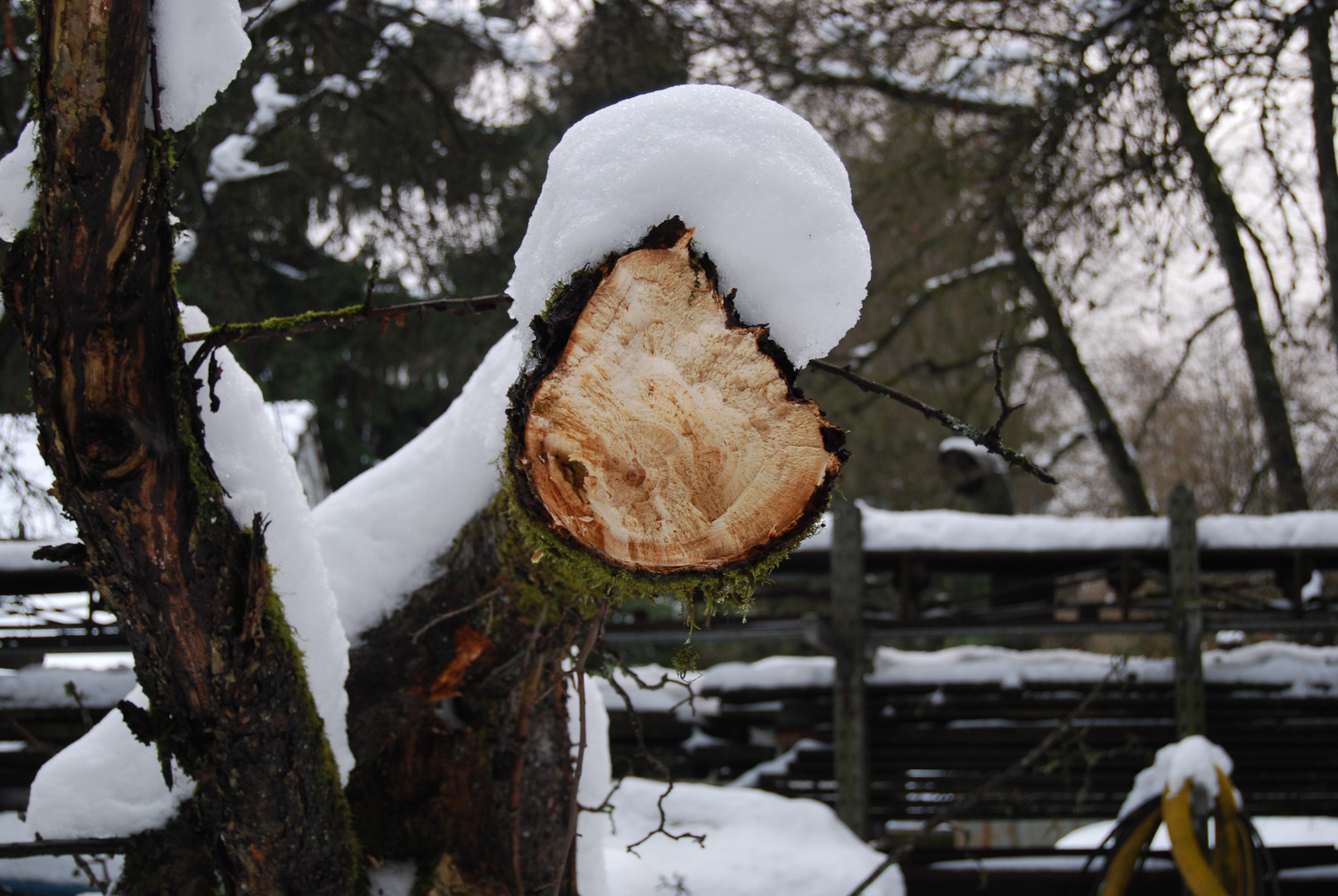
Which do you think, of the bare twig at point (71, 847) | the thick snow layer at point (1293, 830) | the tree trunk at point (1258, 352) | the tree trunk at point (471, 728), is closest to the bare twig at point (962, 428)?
the tree trunk at point (471, 728)

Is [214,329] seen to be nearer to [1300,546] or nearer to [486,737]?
[486,737]

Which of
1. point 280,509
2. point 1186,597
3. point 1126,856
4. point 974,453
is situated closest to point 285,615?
point 280,509

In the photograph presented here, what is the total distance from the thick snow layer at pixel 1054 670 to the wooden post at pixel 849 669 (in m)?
0.30

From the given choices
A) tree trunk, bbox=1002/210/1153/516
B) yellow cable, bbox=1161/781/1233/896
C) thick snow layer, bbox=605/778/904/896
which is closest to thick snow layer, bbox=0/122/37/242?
thick snow layer, bbox=605/778/904/896

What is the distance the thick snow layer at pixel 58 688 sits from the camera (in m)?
5.64

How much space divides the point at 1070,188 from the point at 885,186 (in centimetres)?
348

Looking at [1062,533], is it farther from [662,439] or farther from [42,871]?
[42,871]

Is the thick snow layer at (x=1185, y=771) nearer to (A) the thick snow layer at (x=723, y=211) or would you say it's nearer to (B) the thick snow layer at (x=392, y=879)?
(B) the thick snow layer at (x=392, y=879)

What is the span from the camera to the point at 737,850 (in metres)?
4.09

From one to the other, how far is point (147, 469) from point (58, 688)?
5507 mm

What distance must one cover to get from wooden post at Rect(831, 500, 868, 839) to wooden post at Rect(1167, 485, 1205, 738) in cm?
191

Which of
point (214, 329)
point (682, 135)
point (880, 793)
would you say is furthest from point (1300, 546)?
point (214, 329)

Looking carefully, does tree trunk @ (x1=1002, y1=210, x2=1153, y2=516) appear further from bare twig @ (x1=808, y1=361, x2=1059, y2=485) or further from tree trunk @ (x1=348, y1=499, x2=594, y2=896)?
bare twig @ (x1=808, y1=361, x2=1059, y2=485)

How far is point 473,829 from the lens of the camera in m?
2.27
